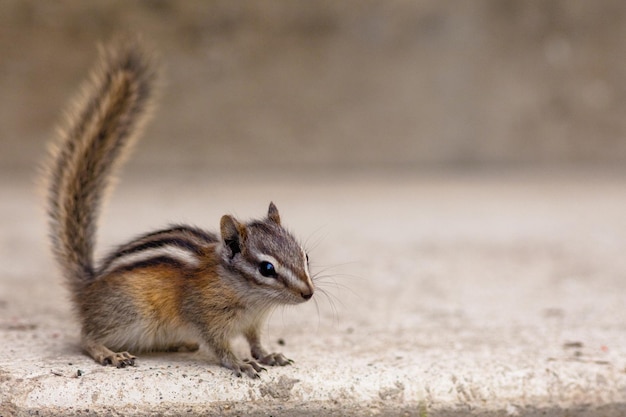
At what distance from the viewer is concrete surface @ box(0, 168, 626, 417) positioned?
2.13m

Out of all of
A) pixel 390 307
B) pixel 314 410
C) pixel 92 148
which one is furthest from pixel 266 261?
pixel 390 307

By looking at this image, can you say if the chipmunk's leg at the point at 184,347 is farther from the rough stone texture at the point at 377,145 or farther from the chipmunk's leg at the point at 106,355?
the rough stone texture at the point at 377,145

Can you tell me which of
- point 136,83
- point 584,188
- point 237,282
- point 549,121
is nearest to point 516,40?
point 549,121

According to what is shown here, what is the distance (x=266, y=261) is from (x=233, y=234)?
0.41 feet

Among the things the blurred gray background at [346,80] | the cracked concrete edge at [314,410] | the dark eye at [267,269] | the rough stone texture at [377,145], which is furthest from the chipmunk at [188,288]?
the blurred gray background at [346,80]

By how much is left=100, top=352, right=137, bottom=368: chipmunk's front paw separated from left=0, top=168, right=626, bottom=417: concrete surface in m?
0.04

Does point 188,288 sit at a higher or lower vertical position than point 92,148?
lower

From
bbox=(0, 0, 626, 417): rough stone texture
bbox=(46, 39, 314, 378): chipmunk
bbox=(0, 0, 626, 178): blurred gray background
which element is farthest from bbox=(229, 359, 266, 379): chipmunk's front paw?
bbox=(0, 0, 626, 178): blurred gray background

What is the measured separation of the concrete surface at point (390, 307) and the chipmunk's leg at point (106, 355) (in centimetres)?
3

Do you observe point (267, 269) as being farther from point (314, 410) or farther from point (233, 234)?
point (314, 410)

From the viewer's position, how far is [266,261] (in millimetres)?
2166

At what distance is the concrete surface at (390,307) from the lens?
2.13 m

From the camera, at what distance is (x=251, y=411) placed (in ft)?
6.89

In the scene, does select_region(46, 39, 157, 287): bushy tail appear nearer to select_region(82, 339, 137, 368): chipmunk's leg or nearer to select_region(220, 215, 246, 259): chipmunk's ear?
select_region(82, 339, 137, 368): chipmunk's leg
